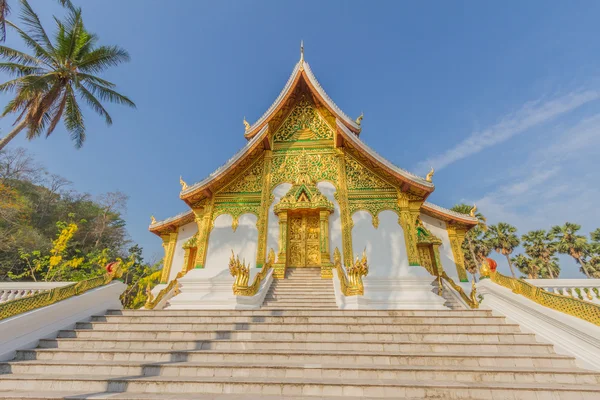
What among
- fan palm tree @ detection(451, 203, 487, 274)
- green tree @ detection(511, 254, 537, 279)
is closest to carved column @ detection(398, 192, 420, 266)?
fan palm tree @ detection(451, 203, 487, 274)

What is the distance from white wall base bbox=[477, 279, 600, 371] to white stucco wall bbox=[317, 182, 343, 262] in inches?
192

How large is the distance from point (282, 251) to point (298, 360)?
5.73m

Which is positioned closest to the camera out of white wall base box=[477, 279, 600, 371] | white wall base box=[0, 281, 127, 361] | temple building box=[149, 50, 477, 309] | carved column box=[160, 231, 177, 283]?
white wall base box=[477, 279, 600, 371]

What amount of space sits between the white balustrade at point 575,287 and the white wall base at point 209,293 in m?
5.98

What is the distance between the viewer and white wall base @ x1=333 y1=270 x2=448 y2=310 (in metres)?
7.22

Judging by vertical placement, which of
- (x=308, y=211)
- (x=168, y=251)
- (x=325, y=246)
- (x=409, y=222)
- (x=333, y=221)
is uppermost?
(x=308, y=211)

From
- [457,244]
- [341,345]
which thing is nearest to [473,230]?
[457,244]

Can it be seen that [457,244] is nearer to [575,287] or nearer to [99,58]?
[575,287]

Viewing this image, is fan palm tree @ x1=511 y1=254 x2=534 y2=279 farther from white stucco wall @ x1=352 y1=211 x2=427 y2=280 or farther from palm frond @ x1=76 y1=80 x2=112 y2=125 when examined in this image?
palm frond @ x1=76 y1=80 x2=112 y2=125

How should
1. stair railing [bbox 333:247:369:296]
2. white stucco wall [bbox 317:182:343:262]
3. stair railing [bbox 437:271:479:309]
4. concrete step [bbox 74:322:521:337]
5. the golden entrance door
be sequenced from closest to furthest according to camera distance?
concrete step [bbox 74:322:521:337] → stair railing [bbox 333:247:369:296] → stair railing [bbox 437:271:479:309] → white stucco wall [bbox 317:182:343:262] → the golden entrance door

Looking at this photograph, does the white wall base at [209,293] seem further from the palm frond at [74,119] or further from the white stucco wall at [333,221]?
Result: the palm frond at [74,119]

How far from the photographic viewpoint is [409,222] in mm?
9570

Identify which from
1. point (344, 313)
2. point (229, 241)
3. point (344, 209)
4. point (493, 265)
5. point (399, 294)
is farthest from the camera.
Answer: point (344, 209)

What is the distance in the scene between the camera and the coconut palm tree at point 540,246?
2492 cm
